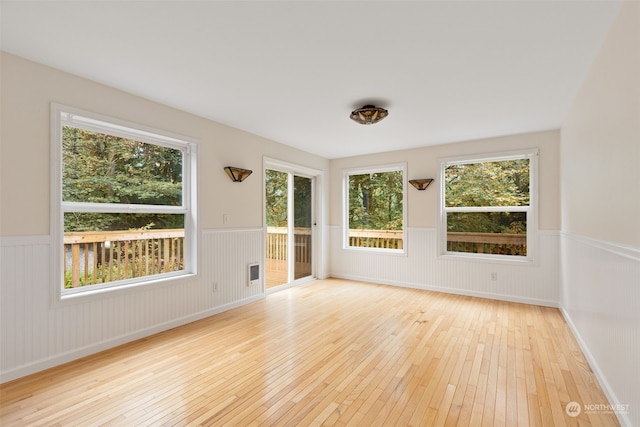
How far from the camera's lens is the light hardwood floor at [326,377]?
1871 millimetres

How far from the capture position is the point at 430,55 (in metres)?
2.23

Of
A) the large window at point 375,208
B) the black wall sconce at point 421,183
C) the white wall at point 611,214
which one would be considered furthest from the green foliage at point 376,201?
the white wall at point 611,214

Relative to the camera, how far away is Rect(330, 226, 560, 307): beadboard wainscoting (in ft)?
13.5

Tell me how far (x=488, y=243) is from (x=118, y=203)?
481cm

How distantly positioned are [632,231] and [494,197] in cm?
310

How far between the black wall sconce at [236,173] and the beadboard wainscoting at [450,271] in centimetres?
248

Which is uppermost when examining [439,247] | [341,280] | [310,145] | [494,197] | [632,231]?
[310,145]

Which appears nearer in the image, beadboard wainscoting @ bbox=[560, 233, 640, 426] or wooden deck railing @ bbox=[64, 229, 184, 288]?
beadboard wainscoting @ bbox=[560, 233, 640, 426]

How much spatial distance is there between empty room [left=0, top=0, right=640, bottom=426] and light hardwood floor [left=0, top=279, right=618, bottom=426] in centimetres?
2

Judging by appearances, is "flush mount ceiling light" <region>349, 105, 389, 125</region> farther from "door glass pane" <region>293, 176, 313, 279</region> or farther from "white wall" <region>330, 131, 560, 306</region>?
"door glass pane" <region>293, 176, 313, 279</region>

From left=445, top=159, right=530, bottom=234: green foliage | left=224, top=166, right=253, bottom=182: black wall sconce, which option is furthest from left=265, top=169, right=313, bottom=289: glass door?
left=445, top=159, right=530, bottom=234: green foliage

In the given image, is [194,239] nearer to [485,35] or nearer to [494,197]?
[485,35]

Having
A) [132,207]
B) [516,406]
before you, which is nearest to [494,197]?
[516,406]

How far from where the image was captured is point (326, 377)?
2.31 m
